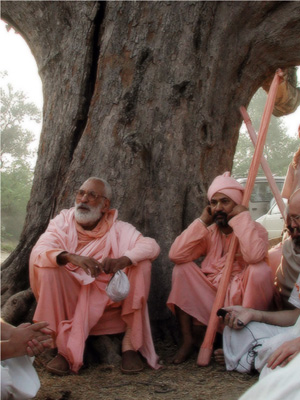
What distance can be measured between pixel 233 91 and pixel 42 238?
2.73 metres

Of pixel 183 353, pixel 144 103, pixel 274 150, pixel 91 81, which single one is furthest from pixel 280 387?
pixel 274 150

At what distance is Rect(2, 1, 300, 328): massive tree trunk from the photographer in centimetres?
545

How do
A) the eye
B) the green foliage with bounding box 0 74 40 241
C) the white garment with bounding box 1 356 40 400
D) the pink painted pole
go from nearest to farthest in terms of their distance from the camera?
the white garment with bounding box 1 356 40 400 < the eye < the pink painted pole < the green foliage with bounding box 0 74 40 241

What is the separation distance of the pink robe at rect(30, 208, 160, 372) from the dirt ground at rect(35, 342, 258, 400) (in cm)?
18

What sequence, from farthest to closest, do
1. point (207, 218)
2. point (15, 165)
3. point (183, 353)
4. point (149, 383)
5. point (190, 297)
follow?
point (15, 165) → point (207, 218) → point (190, 297) → point (183, 353) → point (149, 383)

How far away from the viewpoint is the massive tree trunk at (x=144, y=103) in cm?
545

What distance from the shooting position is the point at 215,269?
4883 mm

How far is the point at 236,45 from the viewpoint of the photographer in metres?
5.97

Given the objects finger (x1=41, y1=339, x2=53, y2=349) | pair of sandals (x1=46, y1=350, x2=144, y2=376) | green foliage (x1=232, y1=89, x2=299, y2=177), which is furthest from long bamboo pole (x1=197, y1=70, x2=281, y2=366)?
green foliage (x1=232, y1=89, x2=299, y2=177)

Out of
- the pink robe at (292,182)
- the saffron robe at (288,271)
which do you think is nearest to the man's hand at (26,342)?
the saffron robe at (288,271)

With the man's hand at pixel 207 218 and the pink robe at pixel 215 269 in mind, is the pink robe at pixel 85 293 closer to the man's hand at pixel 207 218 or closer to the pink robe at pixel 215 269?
the pink robe at pixel 215 269

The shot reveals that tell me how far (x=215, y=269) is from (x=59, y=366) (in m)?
1.55

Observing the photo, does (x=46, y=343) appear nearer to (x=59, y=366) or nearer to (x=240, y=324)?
(x=59, y=366)

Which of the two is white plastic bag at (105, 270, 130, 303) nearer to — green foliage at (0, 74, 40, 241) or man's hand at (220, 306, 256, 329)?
man's hand at (220, 306, 256, 329)
